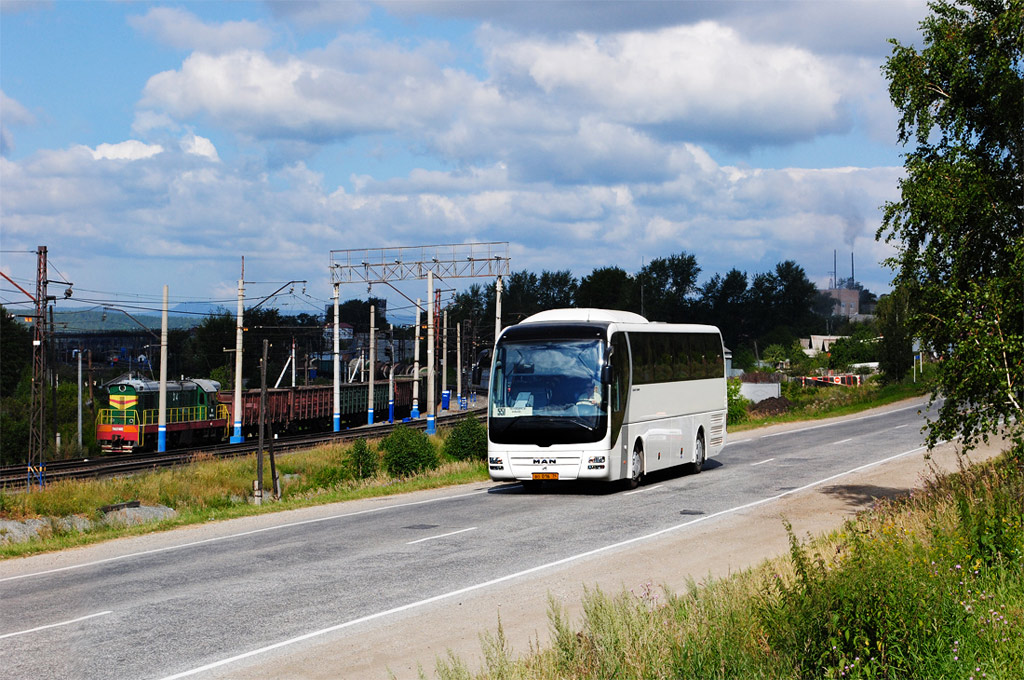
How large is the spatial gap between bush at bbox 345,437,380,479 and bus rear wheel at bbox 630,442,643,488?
46.9 ft

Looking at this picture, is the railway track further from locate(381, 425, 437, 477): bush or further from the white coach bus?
the white coach bus

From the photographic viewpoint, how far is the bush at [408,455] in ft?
109

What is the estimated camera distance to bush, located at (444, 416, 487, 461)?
3478 cm

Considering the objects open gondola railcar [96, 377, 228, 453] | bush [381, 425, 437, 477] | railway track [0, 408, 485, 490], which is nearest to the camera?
bush [381, 425, 437, 477]

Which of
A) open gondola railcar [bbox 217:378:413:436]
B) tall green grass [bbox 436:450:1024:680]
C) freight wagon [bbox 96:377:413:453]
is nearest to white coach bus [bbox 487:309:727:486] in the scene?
tall green grass [bbox 436:450:1024:680]

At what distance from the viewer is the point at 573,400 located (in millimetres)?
20922

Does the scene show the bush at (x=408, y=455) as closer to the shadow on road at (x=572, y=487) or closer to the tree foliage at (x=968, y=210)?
the shadow on road at (x=572, y=487)

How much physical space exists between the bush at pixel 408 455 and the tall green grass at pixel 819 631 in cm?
2415

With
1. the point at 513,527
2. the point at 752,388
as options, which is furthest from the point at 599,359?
the point at 752,388

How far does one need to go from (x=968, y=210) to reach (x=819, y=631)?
9809mm

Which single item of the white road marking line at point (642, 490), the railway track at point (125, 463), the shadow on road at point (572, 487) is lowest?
the railway track at point (125, 463)

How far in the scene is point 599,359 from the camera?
2108 cm

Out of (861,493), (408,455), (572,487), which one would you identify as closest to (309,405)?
(408,455)

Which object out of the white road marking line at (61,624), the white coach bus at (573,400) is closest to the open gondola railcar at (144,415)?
the white coach bus at (573,400)
